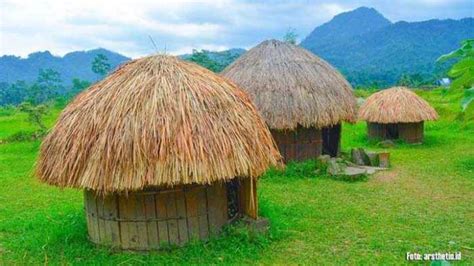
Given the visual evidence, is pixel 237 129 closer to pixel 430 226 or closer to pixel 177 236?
pixel 177 236

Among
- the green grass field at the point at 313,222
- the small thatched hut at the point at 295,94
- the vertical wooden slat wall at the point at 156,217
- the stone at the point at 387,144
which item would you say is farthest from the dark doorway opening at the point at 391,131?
the vertical wooden slat wall at the point at 156,217

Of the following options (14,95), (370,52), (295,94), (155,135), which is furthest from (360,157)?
(370,52)

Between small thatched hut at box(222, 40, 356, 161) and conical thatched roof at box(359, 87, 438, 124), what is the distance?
4107 mm

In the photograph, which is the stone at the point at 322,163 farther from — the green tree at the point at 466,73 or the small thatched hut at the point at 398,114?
the green tree at the point at 466,73

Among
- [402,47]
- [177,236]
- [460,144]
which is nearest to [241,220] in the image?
[177,236]

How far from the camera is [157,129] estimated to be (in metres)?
6.78

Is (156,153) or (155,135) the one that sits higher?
(155,135)

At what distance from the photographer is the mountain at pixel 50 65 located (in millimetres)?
149625

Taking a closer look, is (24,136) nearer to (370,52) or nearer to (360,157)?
(360,157)

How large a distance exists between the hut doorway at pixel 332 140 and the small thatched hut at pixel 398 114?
3.23 metres

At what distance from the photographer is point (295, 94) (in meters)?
13.1

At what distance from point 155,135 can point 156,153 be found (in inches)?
9.9

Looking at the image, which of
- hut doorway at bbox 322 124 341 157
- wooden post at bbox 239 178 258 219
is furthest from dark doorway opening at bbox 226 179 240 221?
hut doorway at bbox 322 124 341 157

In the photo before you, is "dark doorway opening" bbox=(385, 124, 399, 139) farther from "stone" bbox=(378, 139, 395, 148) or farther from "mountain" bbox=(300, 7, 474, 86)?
"mountain" bbox=(300, 7, 474, 86)
